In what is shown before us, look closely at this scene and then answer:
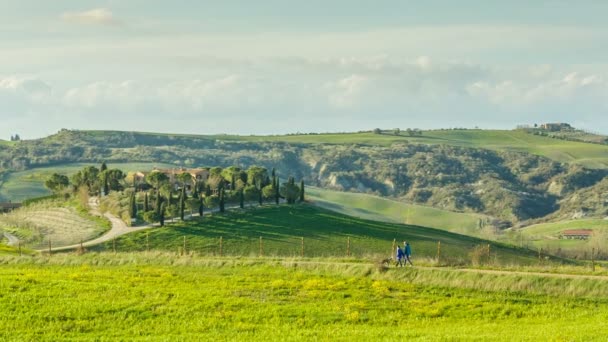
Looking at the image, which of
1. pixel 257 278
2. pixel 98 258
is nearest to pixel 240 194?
pixel 98 258

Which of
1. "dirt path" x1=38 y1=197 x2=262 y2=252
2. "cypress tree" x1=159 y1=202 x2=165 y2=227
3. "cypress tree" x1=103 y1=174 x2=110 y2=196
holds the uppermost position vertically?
"cypress tree" x1=103 y1=174 x2=110 y2=196

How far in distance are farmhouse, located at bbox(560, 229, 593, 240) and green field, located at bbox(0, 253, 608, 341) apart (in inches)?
5027

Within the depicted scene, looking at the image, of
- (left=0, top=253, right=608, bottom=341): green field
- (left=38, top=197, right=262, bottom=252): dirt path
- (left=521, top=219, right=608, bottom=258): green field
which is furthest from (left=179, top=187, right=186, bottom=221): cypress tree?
(left=521, top=219, right=608, bottom=258): green field

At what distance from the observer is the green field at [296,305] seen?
3256 centimetres

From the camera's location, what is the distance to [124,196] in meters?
133

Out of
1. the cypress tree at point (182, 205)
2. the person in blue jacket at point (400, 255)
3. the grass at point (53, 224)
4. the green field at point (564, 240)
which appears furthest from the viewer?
the green field at point (564, 240)

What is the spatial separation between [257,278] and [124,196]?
285ft

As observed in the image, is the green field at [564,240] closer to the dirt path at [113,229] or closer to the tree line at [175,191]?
the tree line at [175,191]

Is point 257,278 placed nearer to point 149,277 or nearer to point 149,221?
point 149,277

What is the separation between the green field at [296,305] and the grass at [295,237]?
4193cm

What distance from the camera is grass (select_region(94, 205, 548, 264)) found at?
3898 inches

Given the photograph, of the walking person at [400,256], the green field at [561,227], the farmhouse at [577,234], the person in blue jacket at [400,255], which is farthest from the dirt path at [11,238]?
the green field at [561,227]

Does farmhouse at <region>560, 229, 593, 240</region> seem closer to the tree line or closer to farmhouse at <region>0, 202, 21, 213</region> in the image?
the tree line

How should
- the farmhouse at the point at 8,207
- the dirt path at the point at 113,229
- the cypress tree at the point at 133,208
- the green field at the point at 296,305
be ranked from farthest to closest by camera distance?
the farmhouse at the point at 8,207 → the cypress tree at the point at 133,208 → the dirt path at the point at 113,229 → the green field at the point at 296,305
